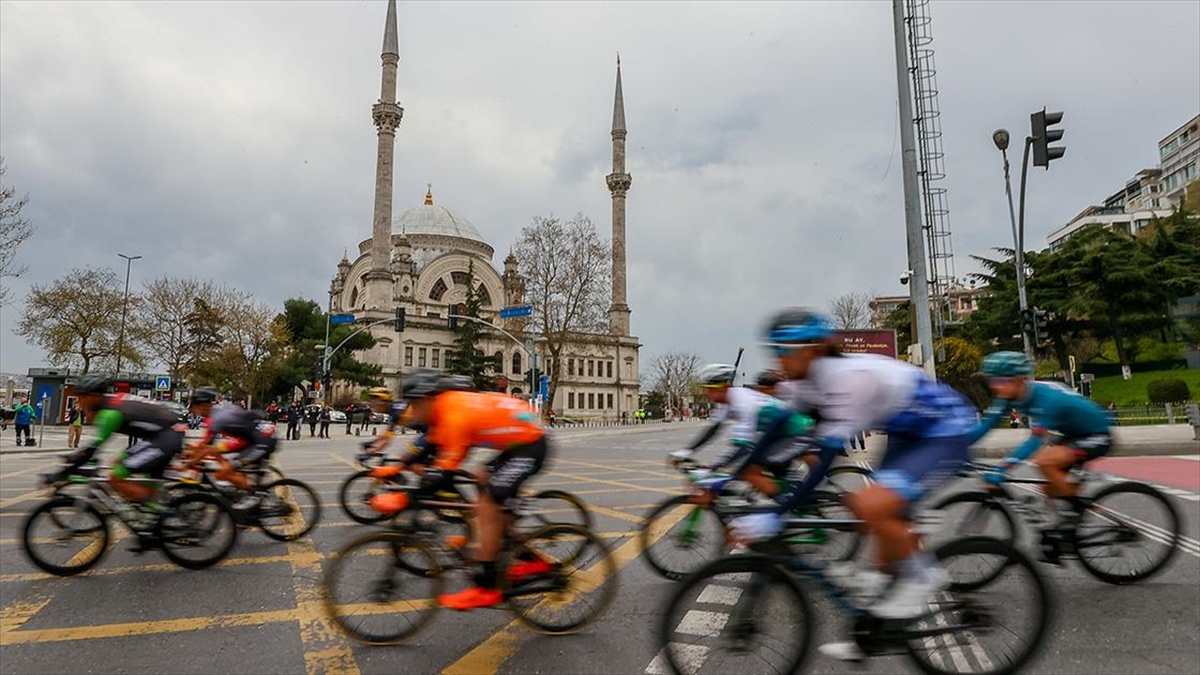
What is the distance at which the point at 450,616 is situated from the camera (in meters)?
4.79

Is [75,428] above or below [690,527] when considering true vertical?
above

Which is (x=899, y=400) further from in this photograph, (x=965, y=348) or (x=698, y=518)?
(x=965, y=348)

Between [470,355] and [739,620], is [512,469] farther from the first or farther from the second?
[470,355]

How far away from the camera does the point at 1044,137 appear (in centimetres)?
1297

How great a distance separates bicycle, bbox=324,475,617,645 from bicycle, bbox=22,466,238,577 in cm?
264

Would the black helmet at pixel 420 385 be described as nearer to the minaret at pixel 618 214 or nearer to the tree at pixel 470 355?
the tree at pixel 470 355

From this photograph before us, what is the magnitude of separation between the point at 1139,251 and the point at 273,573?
171 feet

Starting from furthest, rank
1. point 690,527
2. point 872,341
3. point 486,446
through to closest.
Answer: point 872,341 → point 690,527 → point 486,446

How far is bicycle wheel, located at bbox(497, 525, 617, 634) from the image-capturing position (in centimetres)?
441

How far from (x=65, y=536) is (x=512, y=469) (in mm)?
4356

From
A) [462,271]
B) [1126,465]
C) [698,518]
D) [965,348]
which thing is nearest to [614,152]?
[462,271]

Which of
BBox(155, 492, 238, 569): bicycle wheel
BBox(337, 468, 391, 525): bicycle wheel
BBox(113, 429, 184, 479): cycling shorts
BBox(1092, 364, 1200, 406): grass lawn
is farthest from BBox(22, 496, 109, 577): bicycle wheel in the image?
BBox(1092, 364, 1200, 406): grass lawn

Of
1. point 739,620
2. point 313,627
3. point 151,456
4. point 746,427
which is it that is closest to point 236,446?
point 151,456

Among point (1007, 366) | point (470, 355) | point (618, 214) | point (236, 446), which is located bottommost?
point (236, 446)
